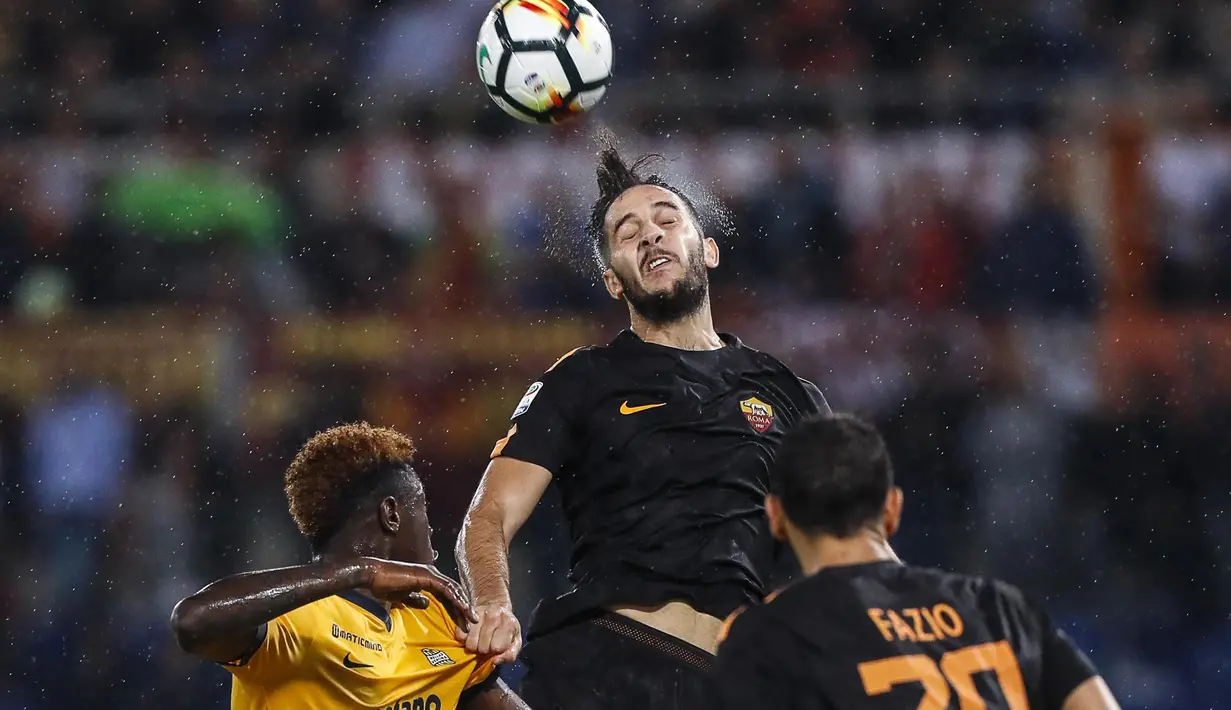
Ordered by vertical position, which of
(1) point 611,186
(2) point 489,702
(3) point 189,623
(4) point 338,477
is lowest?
(2) point 489,702

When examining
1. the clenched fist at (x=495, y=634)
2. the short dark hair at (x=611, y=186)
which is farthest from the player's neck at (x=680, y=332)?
the clenched fist at (x=495, y=634)

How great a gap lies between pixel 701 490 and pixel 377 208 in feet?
14.3

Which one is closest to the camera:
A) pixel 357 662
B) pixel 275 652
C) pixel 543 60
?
pixel 275 652

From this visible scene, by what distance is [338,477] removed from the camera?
142 inches

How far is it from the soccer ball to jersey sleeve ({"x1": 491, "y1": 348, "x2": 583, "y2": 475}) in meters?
1.13

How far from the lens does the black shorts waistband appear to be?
351cm

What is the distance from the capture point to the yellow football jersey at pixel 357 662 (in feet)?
10.9

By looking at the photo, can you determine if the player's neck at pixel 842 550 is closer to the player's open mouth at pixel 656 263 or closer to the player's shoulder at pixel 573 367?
the player's shoulder at pixel 573 367

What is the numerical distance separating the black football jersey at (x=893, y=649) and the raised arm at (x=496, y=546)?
1000 mm

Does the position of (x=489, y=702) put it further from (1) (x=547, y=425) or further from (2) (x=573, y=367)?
(2) (x=573, y=367)

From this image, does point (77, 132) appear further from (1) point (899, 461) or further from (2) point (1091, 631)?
(2) point (1091, 631)

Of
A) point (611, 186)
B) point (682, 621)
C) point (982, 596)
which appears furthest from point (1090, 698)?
point (611, 186)

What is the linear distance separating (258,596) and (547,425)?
2.91 feet

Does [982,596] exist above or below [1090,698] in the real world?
above
